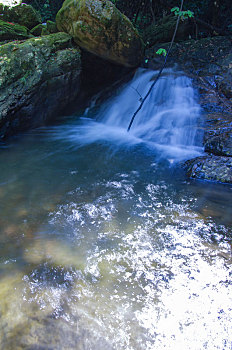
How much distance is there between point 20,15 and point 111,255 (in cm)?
849

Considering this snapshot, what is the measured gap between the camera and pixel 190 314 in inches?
65.5

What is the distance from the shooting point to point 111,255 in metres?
2.12

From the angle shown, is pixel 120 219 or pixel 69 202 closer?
pixel 120 219

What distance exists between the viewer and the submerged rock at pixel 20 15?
24.0 ft

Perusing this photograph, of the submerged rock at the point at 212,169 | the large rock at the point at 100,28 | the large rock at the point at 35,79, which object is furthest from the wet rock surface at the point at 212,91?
the large rock at the point at 35,79

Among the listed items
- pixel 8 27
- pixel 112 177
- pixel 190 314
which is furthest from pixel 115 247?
pixel 8 27

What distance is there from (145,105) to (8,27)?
428 centimetres

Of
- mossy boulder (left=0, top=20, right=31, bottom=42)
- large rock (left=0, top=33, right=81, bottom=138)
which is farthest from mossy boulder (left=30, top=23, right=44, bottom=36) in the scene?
large rock (left=0, top=33, right=81, bottom=138)

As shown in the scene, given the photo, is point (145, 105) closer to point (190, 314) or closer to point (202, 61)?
point (202, 61)

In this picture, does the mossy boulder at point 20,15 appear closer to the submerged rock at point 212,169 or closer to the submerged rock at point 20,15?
the submerged rock at point 20,15

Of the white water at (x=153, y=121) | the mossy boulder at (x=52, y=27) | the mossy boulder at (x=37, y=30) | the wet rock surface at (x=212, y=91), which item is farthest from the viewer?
the mossy boulder at (x=37, y=30)

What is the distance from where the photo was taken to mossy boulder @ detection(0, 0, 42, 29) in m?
7.31

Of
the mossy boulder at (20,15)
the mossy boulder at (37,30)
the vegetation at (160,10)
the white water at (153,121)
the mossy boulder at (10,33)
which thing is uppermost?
the vegetation at (160,10)

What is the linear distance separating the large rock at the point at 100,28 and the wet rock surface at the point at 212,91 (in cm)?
137
